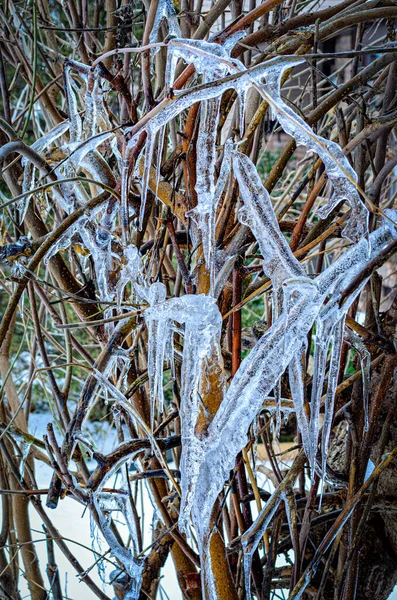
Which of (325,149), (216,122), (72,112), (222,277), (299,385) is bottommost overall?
(299,385)

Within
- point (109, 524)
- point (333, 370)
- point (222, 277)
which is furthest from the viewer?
point (109, 524)

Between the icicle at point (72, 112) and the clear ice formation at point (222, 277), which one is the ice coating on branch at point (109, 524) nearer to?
the clear ice formation at point (222, 277)

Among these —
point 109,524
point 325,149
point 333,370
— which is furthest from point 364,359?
point 109,524

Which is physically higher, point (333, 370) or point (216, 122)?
point (216, 122)

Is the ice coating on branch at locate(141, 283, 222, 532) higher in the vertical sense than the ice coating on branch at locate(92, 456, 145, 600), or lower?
higher

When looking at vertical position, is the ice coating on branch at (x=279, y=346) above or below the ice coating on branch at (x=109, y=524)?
above

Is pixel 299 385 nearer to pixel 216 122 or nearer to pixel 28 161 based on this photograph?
pixel 216 122

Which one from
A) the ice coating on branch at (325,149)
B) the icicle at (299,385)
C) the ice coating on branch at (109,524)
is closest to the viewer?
the ice coating on branch at (325,149)

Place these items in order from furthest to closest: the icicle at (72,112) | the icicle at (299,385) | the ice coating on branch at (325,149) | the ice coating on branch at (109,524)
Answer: the ice coating on branch at (109,524) < the icicle at (72,112) < the icicle at (299,385) < the ice coating on branch at (325,149)

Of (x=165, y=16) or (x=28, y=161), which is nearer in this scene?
(x=165, y=16)

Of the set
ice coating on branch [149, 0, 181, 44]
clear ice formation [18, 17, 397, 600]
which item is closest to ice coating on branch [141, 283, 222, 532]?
clear ice formation [18, 17, 397, 600]

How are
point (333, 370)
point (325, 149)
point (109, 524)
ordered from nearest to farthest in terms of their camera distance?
point (325, 149) < point (333, 370) < point (109, 524)

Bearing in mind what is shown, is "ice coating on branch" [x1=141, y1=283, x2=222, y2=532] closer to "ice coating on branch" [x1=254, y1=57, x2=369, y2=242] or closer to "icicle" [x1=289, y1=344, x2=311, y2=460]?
"icicle" [x1=289, y1=344, x2=311, y2=460]

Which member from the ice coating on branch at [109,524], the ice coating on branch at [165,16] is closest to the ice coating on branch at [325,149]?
the ice coating on branch at [165,16]
